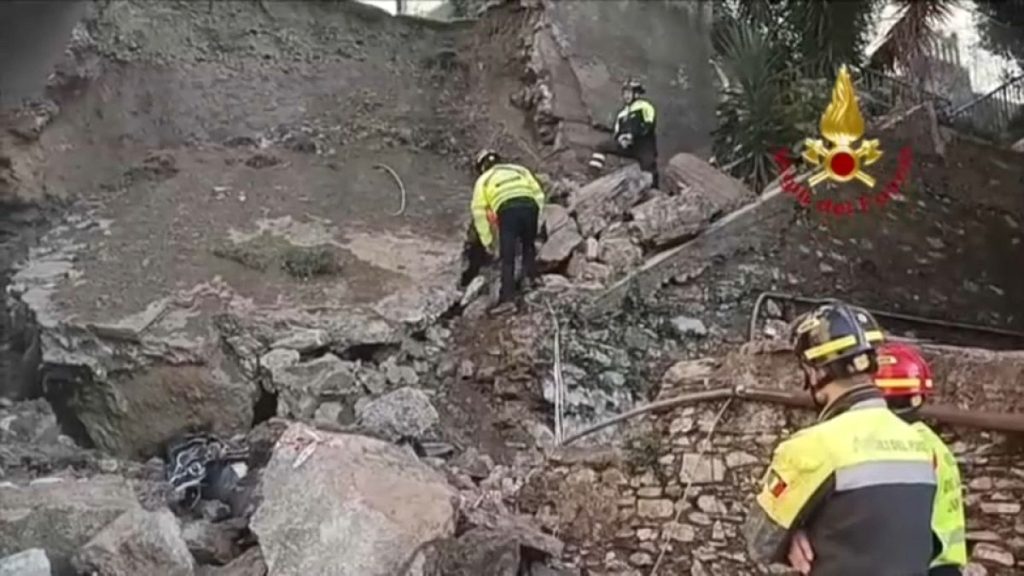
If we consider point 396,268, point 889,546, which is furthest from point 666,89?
point 889,546

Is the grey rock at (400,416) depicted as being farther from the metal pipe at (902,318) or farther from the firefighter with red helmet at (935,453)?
the firefighter with red helmet at (935,453)

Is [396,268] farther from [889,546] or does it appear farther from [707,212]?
[889,546]

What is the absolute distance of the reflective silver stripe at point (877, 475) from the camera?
2.72 metres

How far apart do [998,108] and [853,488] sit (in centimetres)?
1111

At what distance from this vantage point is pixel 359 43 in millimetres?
12516

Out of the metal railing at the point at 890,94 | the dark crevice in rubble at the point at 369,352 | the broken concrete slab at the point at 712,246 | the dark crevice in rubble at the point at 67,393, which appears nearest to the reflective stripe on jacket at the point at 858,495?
the broken concrete slab at the point at 712,246

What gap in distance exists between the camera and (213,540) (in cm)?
619

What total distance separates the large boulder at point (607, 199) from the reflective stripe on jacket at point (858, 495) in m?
6.36

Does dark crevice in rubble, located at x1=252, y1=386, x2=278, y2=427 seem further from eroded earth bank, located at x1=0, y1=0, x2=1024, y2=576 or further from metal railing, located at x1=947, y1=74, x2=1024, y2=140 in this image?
metal railing, located at x1=947, y1=74, x2=1024, y2=140

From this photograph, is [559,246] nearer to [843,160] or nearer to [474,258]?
[474,258]

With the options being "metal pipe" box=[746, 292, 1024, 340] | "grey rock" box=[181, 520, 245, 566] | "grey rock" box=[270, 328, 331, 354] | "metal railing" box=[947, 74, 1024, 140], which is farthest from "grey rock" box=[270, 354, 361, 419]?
"metal railing" box=[947, 74, 1024, 140]

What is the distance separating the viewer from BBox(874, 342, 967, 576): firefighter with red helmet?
3045 millimetres

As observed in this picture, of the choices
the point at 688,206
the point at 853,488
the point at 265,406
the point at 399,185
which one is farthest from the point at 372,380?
the point at 853,488

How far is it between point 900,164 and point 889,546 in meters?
6.90
